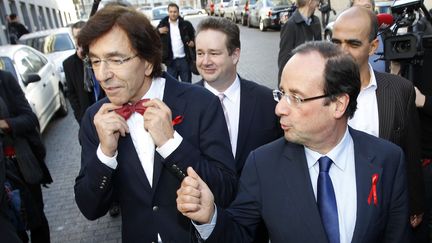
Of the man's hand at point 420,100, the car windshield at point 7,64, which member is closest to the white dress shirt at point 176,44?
the car windshield at point 7,64

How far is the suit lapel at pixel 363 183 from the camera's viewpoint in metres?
1.69

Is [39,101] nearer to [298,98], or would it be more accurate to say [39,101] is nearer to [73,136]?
[73,136]

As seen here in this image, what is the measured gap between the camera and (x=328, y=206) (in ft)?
5.63

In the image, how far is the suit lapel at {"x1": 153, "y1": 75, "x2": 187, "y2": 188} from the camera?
1.81 metres

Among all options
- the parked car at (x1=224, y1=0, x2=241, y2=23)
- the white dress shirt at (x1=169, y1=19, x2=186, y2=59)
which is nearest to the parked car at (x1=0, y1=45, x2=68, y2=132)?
the white dress shirt at (x1=169, y1=19, x2=186, y2=59)

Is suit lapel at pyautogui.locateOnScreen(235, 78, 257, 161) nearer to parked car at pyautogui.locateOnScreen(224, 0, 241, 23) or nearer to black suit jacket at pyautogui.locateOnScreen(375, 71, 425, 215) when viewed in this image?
black suit jacket at pyautogui.locateOnScreen(375, 71, 425, 215)

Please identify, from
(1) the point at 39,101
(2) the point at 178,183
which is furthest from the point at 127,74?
(1) the point at 39,101

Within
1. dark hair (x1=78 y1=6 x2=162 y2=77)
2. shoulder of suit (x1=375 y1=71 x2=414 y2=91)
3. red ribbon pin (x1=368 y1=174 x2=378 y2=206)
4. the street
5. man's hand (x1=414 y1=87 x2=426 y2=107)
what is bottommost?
the street

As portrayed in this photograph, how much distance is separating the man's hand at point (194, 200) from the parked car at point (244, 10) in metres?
21.6

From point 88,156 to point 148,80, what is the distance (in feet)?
1.57

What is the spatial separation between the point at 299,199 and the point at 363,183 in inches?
12.0

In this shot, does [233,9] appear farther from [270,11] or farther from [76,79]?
[76,79]

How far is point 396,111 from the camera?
230 cm

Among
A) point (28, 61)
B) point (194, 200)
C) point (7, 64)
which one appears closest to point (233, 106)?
point (194, 200)
